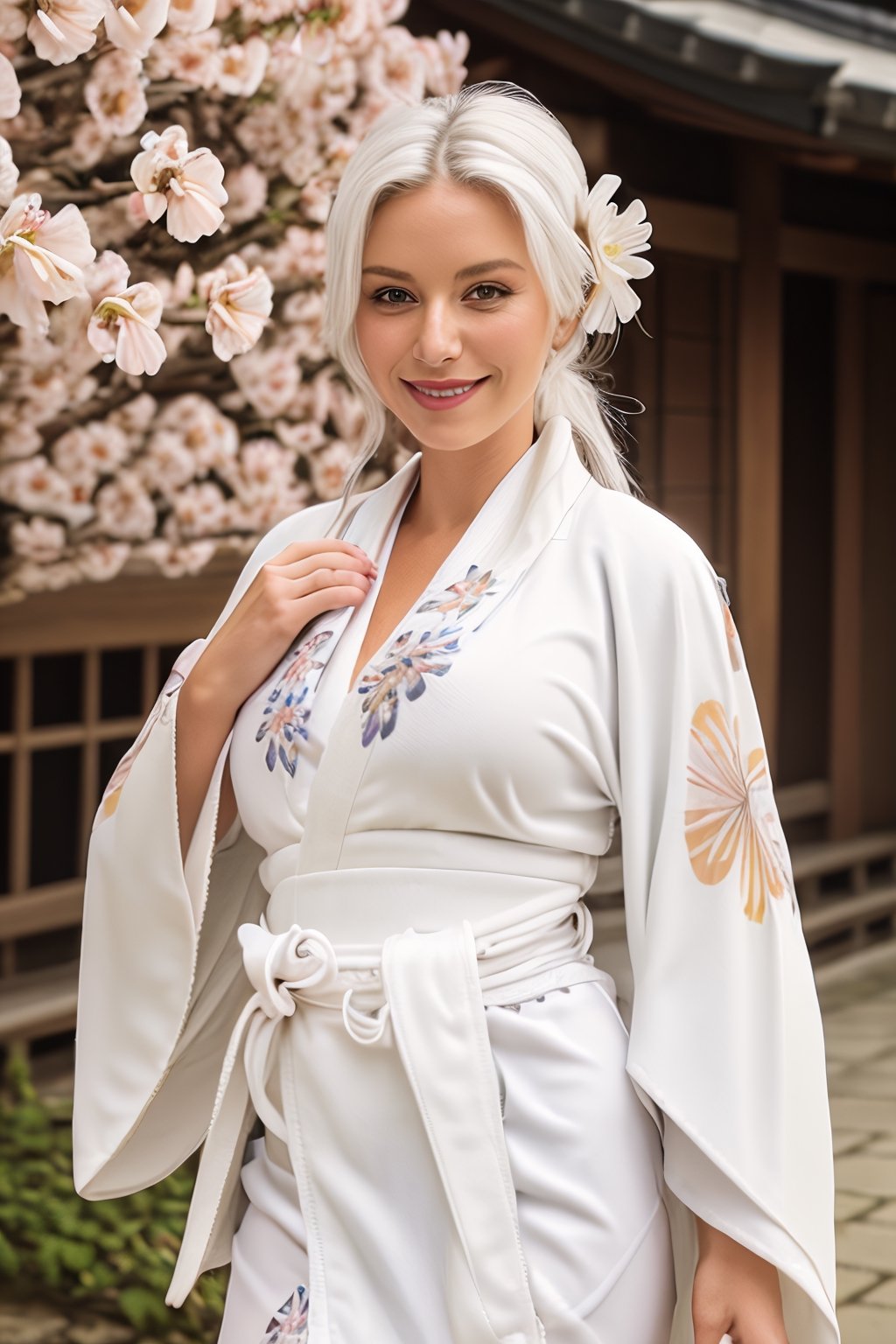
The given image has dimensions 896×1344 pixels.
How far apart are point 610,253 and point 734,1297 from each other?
1153 millimetres

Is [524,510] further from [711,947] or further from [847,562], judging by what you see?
[847,562]

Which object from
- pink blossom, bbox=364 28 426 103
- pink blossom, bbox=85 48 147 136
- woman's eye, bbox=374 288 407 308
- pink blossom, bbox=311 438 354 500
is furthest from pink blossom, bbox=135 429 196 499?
woman's eye, bbox=374 288 407 308

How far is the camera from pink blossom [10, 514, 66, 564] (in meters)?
4.53

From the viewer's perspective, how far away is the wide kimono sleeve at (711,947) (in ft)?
5.78

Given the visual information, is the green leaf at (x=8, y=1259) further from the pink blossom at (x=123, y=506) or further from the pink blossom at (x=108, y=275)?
the pink blossom at (x=108, y=275)

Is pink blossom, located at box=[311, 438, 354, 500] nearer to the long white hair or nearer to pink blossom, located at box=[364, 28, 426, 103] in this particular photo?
pink blossom, located at box=[364, 28, 426, 103]

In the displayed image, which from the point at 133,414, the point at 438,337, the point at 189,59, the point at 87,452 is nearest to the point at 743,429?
the point at 133,414

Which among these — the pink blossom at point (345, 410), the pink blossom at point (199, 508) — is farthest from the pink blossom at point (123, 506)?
the pink blossom at point (345, 410)

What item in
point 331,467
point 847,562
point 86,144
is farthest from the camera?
point 847,562

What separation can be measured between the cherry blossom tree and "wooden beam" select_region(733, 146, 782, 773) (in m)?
2.36

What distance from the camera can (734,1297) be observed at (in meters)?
1.76

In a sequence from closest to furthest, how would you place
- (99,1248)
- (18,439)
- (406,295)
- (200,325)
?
(406,295)
(99,1248)
(18,439)
(200,325)

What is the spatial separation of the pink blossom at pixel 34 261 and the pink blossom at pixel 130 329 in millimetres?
109

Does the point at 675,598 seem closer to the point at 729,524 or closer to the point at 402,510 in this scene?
the point at 402,510
